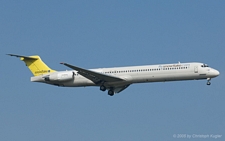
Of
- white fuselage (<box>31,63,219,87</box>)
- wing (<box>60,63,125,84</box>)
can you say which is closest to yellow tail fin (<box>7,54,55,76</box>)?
wing (<box>60,63,125,84</box>)

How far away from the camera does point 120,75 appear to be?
48.2 metres

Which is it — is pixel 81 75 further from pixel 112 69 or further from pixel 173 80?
pixel 173 80

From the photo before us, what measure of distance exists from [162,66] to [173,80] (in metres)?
1.62

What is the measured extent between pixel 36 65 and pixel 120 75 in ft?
30.8

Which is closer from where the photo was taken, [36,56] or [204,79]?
[204,79]

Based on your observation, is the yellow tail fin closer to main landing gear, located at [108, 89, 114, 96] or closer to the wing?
the wing

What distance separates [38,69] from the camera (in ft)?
171

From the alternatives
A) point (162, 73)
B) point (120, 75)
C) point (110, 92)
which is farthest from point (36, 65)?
point (162, 73)

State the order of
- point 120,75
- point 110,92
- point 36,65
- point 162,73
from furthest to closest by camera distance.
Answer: point 36,65 → point 110,92 → point 120,75 → point 162,73

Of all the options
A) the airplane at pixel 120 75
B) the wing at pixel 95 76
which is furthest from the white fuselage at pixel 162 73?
the wing at pixel 95 76

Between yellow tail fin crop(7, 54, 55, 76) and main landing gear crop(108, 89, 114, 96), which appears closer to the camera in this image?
main landing gear crop(108, 89, 114, 96)

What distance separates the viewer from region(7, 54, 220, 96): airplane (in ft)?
153

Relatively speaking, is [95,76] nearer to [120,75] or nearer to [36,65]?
[120,75]

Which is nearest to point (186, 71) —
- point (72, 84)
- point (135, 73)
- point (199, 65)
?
point (199, 65)
